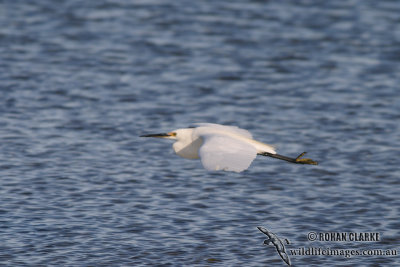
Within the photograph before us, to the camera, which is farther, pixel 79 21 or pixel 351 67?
pixel 79 21

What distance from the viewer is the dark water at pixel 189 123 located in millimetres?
11617

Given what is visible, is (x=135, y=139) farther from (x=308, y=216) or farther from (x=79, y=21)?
(x=79, y=21)

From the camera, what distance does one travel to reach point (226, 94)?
59.8ft

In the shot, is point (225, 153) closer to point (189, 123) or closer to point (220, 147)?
point (220, 147)

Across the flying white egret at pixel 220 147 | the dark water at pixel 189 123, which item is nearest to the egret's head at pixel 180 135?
the flying white egret at pixel 220 147

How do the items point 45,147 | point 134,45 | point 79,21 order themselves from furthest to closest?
point 79,21, point 134,45, point 45,147

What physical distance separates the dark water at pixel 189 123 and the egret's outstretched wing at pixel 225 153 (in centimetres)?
146

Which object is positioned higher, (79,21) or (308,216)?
(79,21)

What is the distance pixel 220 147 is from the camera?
10.3 metres

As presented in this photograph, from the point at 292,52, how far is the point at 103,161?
8254 mm

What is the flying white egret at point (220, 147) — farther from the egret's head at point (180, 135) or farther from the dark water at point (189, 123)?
the dark water at point (189, 123)

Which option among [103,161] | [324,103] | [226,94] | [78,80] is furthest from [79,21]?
[103,161]

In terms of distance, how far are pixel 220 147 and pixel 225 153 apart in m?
0.23

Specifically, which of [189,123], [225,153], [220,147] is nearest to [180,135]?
[220,147]
